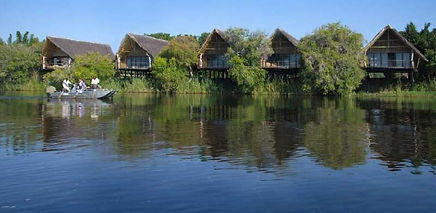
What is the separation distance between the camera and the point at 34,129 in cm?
1748

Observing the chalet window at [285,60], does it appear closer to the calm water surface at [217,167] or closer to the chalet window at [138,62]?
the chalet window at [138,62]

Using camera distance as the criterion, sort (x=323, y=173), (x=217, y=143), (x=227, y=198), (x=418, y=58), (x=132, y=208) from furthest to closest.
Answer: (x=418, y=58)
(x=217, y=143)
(x=323, y=173)
(x=227, y=198)
(x=132, y=208)

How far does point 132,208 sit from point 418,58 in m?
44.2

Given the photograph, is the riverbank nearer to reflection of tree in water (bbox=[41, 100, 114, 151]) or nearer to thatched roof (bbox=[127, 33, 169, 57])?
thatched roof (bbox=[127, 33, 169, 57])

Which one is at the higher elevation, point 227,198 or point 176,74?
point 176,74

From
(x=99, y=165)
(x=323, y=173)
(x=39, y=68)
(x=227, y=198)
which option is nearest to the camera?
(x=227, y=198)

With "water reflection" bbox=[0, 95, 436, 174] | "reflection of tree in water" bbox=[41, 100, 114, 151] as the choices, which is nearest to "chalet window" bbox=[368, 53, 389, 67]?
"water reflection" bbox=[0, 95, 436, 174]

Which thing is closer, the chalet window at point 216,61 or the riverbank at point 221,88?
the riverbank at point 221,88

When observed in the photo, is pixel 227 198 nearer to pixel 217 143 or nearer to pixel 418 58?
pixel 217 143

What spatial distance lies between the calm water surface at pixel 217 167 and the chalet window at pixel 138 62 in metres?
39.4

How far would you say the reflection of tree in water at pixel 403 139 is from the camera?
11.7 metres

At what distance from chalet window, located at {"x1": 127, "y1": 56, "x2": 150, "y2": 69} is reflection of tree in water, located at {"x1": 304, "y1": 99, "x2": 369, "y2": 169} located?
38310mm

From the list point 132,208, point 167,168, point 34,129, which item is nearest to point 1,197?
point 132,208

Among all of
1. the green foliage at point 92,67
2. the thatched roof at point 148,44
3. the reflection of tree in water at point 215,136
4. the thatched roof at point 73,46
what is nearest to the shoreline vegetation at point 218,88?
the green foliage at point 92,67
